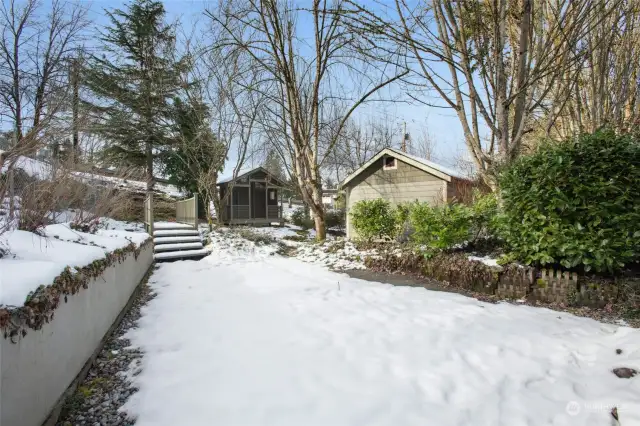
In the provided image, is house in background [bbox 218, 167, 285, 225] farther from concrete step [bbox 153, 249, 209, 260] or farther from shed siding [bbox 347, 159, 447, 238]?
concrete step [bbox 153, 249, 209, 260]

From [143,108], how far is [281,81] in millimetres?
11158

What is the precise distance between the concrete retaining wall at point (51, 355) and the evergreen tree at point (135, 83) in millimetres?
14924

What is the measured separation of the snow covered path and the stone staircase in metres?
4.27

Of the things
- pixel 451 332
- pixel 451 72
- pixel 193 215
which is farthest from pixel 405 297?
pixel 193 215

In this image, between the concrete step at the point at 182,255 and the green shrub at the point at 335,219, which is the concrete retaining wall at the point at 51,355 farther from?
the green shrub at the point at 335,219

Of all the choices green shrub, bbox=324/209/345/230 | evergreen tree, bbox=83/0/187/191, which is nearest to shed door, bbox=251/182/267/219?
green shrub, bbox=324/209/345/230

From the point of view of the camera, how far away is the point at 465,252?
6176mm

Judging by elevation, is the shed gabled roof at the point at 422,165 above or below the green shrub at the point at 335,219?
above

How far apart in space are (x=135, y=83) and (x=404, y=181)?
15112mm

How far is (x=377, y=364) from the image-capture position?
9.00 ft

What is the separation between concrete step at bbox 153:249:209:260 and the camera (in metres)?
8.50

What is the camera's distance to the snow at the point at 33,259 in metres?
1.74

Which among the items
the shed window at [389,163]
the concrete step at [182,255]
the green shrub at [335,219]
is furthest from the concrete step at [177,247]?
the green shrub at [335,219]

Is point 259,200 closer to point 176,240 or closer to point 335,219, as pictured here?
point 335,219
